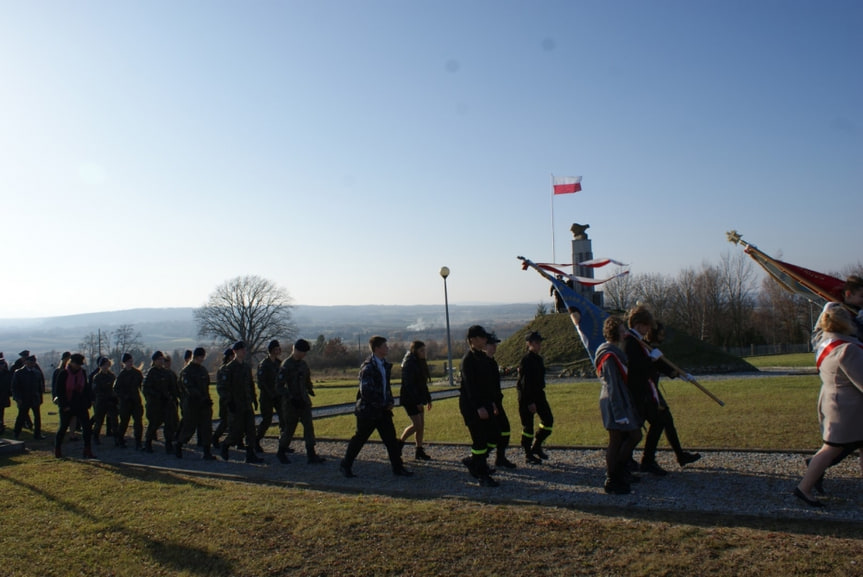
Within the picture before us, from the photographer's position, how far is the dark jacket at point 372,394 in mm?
8141

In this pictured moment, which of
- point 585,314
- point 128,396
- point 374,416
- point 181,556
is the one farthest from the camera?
point 128,396

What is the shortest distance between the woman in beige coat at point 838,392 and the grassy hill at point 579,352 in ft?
70.3

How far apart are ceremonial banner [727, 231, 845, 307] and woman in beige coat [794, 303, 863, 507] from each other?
8.53 feet

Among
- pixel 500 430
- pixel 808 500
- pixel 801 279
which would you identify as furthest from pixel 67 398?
pixel 801 279

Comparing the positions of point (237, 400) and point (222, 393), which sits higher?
point (222, 393)

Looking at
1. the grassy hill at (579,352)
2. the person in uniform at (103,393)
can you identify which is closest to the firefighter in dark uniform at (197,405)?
the person in uniform at (103,393)

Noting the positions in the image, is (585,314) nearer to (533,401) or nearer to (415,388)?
(533,401)

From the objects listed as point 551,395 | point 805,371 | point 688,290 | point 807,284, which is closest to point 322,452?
point 807,284

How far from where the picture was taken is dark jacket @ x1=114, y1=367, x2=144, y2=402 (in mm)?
12117

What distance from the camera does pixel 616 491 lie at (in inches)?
260

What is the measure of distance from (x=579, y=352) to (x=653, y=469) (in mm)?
22276

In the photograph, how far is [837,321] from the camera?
5.62 meters

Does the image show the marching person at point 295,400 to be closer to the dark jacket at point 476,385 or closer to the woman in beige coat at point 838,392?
the dark jacket at point 476,385

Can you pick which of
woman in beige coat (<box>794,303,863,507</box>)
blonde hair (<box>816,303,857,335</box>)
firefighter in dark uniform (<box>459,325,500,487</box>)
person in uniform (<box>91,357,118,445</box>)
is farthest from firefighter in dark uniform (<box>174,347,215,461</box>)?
blonde hair (<box>816,303,857,335</box>)
